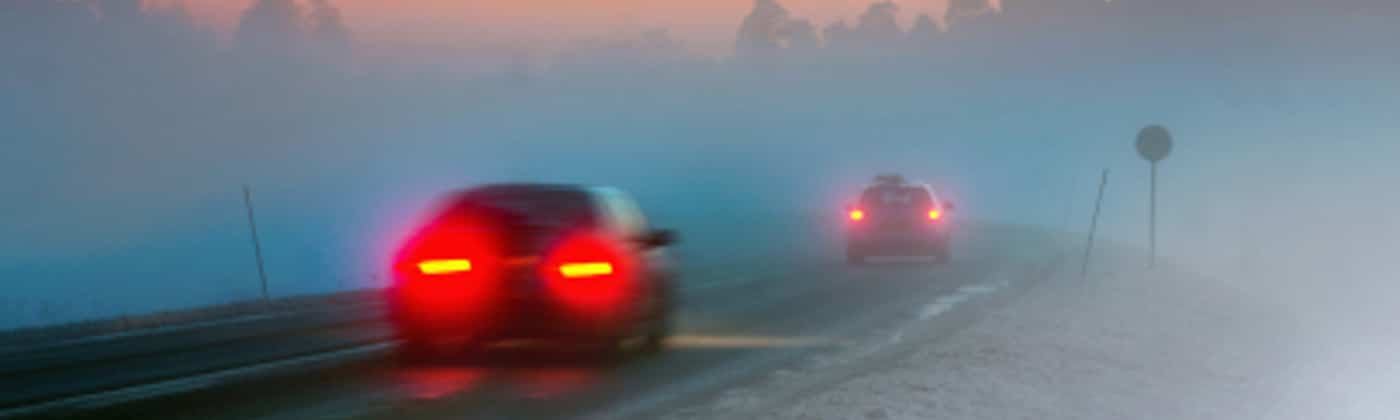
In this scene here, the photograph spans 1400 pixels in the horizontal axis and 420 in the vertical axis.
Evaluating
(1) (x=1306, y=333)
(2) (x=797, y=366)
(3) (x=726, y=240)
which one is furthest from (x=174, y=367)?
(3) (x=726, y=240)

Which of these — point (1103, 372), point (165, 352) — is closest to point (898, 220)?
point (1103, 372)

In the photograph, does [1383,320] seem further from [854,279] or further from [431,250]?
[431,250]

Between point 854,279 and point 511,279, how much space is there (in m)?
17.3

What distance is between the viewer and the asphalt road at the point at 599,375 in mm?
14438

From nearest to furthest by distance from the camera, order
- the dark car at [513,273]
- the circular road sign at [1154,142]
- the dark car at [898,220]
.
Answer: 1. the dark car at [513,273]
2. the circular road sign at [1154,142]
3. the dark car at [898,220]

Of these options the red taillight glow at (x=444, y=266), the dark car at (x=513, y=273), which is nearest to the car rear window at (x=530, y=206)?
the dark car at (x=513, y=273)

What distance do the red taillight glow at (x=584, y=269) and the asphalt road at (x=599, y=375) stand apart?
0.77m

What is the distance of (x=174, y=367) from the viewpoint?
1841cm

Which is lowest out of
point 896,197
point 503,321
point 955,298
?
point 955,298

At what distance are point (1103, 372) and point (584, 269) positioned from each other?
15.2 feet

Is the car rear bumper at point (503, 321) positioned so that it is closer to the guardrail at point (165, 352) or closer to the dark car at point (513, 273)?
the dark car at point (513, 273)

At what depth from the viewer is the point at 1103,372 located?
18844 millimetres

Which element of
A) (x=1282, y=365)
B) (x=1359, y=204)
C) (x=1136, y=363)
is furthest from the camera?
(x=1359, y=204)

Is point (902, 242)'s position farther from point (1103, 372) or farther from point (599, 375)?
point (599, 375)
